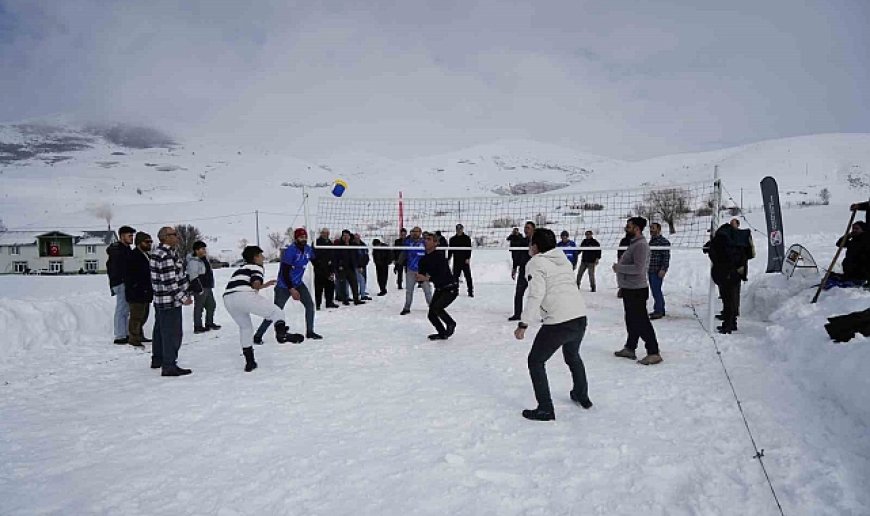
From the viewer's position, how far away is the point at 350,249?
1092 cm

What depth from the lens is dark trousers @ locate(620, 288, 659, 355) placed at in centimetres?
589

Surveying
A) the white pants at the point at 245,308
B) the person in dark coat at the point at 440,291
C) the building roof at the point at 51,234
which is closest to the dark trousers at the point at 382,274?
the person in dark coat at the point at 440,291

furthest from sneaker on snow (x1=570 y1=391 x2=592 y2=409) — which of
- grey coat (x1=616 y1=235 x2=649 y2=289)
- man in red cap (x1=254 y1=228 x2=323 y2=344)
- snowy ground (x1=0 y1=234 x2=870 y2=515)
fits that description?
man in red cap (x1=254 y1=228 x2=323 y2=344)

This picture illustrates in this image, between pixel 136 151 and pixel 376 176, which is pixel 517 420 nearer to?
pixel 376 176

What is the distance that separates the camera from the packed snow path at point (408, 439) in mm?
3012

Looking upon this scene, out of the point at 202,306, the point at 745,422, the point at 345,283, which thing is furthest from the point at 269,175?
the point at 745,422

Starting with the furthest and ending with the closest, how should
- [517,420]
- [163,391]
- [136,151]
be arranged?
[136,151] < [163,391] < [517,420]

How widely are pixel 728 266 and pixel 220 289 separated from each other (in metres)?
11.1

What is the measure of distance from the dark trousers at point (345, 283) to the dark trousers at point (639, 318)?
22.7 feet

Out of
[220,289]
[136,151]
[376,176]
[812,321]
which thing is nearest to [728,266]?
[812,321]

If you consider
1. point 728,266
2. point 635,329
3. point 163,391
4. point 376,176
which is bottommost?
point 163,391

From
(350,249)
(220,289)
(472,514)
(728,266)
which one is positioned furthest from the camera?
(220,289)

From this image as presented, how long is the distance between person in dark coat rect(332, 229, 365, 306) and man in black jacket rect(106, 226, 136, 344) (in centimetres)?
443

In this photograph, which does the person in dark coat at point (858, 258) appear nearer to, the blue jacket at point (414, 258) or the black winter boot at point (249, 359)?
the blue jacket at point (414, 258)
